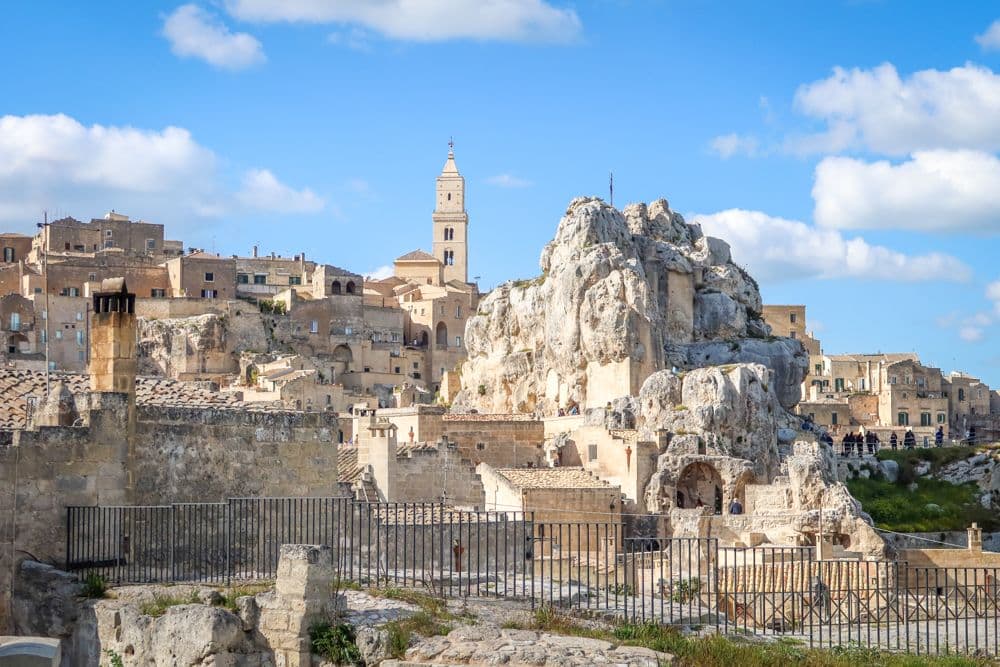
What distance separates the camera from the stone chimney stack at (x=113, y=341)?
19125 millimetres

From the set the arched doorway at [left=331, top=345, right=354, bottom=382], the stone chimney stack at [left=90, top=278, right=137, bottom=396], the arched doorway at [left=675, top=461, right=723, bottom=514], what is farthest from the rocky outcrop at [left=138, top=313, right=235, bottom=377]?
the stone chimney stack at [left=90, top=278, right=137, bottom=396]

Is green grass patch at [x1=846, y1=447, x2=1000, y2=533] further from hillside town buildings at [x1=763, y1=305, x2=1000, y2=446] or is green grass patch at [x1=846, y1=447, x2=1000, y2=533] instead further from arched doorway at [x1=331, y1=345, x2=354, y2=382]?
arched doorway at [x1=331, y1=345, x2=354, y2=382]

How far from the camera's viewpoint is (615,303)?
2386 inches

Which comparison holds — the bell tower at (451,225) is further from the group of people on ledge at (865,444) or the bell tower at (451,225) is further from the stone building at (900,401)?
the group of people on ledge at (865,444)

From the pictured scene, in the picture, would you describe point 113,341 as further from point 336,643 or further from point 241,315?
point 241,315

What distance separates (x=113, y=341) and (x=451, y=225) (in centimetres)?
11436

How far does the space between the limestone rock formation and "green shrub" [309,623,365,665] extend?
43272 millimetres

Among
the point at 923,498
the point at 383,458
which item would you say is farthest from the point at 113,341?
the point at 923,498

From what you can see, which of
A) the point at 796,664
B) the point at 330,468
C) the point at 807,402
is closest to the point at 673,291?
the point at 807,402

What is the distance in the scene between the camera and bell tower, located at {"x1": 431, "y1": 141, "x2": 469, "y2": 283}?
132m

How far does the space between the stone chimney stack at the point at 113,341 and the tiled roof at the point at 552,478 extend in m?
20.8

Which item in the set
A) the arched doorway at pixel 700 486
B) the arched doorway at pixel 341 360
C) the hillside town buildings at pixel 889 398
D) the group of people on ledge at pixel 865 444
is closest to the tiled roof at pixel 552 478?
the arched doorway at pixel 700 486

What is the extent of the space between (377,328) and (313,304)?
4904 mm

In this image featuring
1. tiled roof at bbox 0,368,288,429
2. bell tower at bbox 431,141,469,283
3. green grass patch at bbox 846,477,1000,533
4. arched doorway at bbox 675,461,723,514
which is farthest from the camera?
bell tower at bbox 431,141,469,283
